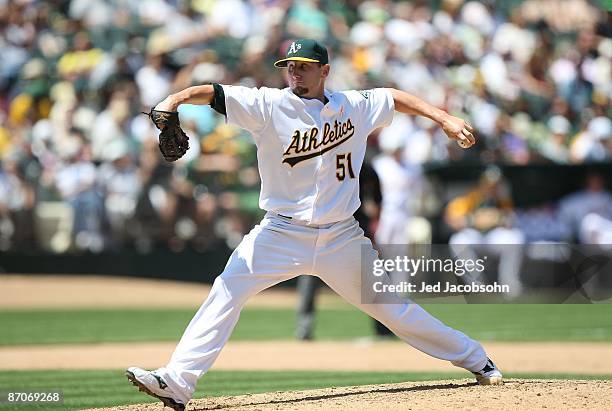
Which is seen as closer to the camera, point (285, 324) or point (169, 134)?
point (169, 134)

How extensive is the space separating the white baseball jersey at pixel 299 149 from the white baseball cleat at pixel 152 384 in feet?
4.07

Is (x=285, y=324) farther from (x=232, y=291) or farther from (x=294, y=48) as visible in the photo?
(x=294, y=48)

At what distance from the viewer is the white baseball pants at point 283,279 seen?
6.43 metres

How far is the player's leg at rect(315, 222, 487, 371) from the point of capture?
22.2ft

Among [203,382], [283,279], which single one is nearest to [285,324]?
[203,382]

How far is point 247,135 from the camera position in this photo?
1680cm

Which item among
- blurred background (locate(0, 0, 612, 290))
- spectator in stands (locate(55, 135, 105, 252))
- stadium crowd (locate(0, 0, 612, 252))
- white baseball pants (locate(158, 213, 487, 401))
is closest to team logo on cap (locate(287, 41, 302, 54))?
white baseball pants (locate(158, 213, 487, 401))

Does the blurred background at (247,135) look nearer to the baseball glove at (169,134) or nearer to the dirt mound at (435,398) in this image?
the dirt mound at (435,398)

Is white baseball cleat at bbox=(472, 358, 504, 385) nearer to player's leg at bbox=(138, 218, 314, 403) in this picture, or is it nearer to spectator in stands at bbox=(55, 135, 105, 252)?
player's leg at bbox=(138, 218, 314, 403)

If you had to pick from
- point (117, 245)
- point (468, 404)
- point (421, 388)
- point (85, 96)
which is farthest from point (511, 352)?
point (85, 96)

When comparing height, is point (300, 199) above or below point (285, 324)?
above

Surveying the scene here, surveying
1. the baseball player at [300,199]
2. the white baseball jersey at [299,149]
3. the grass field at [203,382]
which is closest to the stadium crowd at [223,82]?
the grass field at [203,382]

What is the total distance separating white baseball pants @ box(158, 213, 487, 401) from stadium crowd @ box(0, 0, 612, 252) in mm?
8366

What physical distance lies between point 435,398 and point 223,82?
11.8 meters
